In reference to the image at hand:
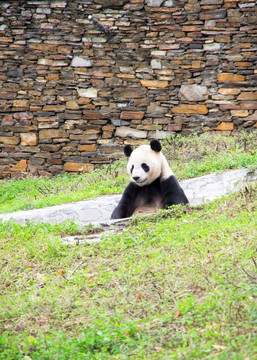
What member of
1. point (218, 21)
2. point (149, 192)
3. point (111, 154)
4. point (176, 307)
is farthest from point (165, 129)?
point (176, 307)

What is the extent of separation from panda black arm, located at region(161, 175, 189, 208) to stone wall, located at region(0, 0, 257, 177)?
429 centimetres

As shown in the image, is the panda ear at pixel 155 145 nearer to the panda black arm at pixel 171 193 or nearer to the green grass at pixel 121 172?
the panda black arm at pixel 171 193

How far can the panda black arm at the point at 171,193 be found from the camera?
560 cm

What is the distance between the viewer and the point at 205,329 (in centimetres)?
298

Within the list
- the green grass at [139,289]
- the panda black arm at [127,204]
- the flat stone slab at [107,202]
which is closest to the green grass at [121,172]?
the flat stone slab at [107,202]

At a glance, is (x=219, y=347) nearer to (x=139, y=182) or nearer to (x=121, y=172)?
(x=139, y=182)

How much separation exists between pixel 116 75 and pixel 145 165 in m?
4.74

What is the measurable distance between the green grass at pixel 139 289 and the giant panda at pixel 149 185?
0.30m

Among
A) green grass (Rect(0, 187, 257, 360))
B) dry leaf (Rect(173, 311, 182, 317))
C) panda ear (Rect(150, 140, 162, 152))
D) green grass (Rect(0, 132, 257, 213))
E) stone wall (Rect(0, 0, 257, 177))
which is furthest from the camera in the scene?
stone wall (Rect(0, 0, 257, 177))

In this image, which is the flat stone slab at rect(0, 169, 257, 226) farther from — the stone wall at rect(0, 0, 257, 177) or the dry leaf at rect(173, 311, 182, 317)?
the stone wall at rect(0, 0, 257, 177)

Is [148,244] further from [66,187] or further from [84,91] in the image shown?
[84,91]

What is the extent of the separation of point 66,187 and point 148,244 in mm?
4362

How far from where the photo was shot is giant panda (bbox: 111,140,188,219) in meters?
5.56

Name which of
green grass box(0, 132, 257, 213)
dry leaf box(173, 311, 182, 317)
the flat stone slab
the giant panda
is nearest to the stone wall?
green grass box(0, 132, 257, 213)
